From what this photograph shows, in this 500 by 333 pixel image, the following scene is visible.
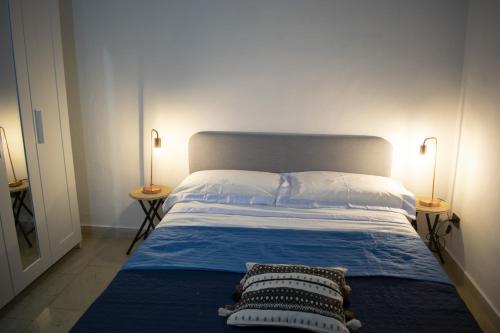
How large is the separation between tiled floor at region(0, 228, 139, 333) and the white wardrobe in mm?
95

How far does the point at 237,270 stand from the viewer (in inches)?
70.2

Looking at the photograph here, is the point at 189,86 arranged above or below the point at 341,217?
above

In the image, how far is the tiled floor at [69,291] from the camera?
2223mm

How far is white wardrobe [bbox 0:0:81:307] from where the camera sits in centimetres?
224

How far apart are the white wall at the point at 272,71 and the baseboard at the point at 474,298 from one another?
0.58m

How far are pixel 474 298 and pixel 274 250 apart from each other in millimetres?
1460

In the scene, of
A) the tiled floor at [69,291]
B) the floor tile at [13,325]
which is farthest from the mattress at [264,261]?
the floor tile at [13,325]

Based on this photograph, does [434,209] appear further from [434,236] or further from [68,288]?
[68,288]

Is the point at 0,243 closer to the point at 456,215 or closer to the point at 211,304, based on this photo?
the point at 211,304

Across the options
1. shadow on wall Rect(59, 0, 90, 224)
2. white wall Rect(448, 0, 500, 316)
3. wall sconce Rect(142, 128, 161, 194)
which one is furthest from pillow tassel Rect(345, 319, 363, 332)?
shadow on wall Rect(59, 0, 90, 224)

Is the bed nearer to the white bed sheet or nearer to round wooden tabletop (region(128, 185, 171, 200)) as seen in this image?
the white bed sheet

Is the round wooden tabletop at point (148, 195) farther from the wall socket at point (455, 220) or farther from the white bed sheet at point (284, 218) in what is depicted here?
the wall socket at point (455, 220)

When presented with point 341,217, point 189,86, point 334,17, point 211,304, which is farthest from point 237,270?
point 334,17

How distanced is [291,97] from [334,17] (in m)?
0.66
